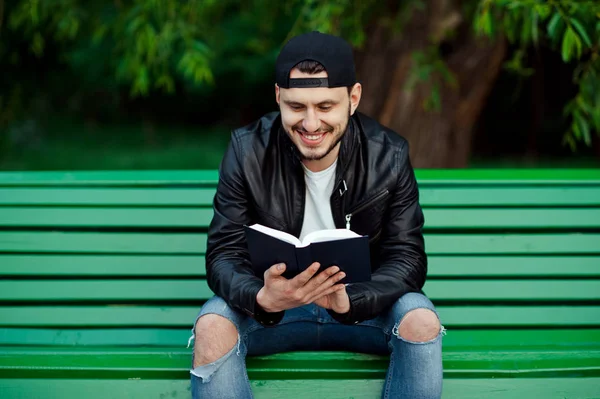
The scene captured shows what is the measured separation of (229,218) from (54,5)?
3.00 meters

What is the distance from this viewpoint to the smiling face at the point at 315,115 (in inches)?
109

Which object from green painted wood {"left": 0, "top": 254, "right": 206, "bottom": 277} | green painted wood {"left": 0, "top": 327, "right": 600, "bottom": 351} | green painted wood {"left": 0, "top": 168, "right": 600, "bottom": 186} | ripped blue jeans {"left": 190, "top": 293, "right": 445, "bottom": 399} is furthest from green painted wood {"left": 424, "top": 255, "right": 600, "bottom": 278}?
green painted wood {"left": 0, "top": 254, "right": 206, "bottom": 277}

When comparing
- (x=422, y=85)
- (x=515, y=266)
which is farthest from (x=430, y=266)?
(x=422, y=85)

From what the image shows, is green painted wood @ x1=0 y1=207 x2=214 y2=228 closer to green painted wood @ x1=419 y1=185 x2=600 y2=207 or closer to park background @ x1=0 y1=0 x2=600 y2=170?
green painted wood @ x1=419 y1=185 x2=600 y2=207

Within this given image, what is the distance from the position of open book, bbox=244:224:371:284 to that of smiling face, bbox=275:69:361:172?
48 cm

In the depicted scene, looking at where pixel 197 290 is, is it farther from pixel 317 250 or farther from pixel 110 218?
pixel 317 250

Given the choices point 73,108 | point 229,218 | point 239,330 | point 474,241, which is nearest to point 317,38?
point 229,218

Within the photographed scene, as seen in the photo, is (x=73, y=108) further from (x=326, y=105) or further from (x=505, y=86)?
(x=326, y=105)

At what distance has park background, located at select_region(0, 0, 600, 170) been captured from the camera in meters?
4.62

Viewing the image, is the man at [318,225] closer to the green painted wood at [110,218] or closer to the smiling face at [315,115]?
the smiling face at [315,115]

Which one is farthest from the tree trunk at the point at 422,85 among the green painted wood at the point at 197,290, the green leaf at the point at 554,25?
the green painted wood at the point at 197,290

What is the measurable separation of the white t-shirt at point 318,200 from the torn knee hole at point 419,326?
479 millimetres

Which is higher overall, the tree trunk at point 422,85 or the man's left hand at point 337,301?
the tree trunk at point 422,85

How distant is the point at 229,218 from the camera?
2951mm
